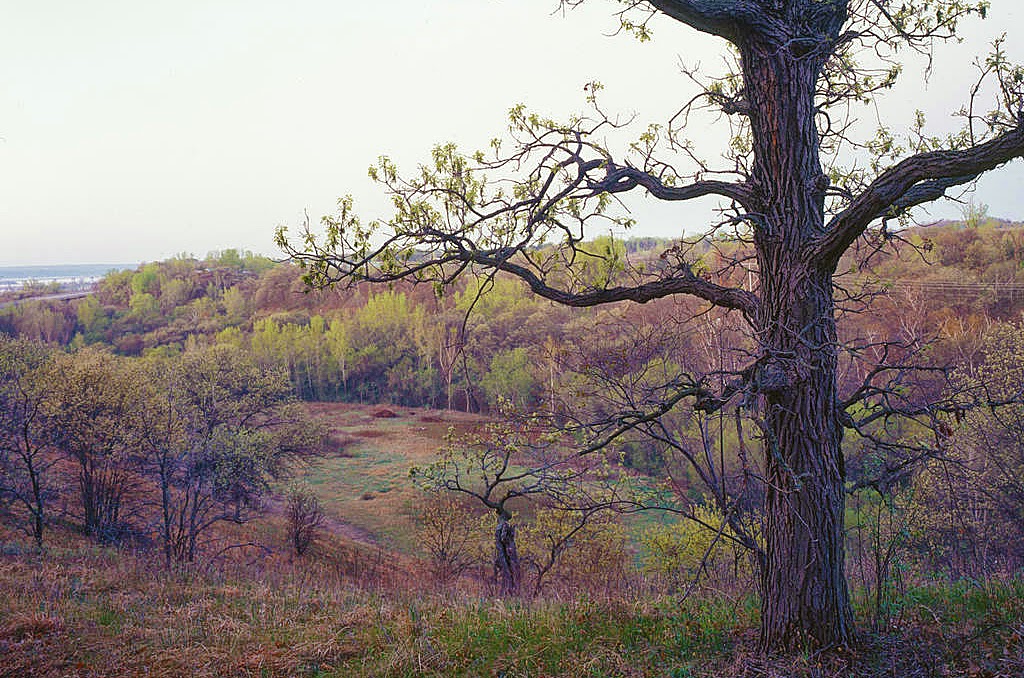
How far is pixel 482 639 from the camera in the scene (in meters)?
5.23

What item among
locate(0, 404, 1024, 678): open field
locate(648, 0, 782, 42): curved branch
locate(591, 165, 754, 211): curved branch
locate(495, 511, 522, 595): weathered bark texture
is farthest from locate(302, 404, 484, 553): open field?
locate(648, 0, 782, 42): curved branch

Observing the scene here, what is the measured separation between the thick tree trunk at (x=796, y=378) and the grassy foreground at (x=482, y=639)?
1.36ft

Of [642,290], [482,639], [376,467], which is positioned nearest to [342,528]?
[376,467]

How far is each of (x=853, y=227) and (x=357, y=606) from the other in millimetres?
5831

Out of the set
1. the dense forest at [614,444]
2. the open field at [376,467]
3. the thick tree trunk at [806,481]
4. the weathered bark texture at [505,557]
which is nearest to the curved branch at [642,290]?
the dense forest at [614,444]

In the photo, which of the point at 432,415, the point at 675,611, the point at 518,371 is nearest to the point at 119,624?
the point at 675,611

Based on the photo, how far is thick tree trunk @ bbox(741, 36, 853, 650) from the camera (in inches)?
179

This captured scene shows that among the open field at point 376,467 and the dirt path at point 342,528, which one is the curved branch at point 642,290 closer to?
the open field at point 376,467

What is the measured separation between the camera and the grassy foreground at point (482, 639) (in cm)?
447

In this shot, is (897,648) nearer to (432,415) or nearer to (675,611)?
(675,611)

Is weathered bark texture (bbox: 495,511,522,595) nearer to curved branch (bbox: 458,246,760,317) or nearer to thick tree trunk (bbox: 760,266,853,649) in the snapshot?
curved branch (bbox: 458,246,760,317)

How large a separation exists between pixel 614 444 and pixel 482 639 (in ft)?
8.00

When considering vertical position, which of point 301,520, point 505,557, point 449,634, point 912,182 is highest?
point 912,182

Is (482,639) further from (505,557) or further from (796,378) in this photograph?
(505,557)
